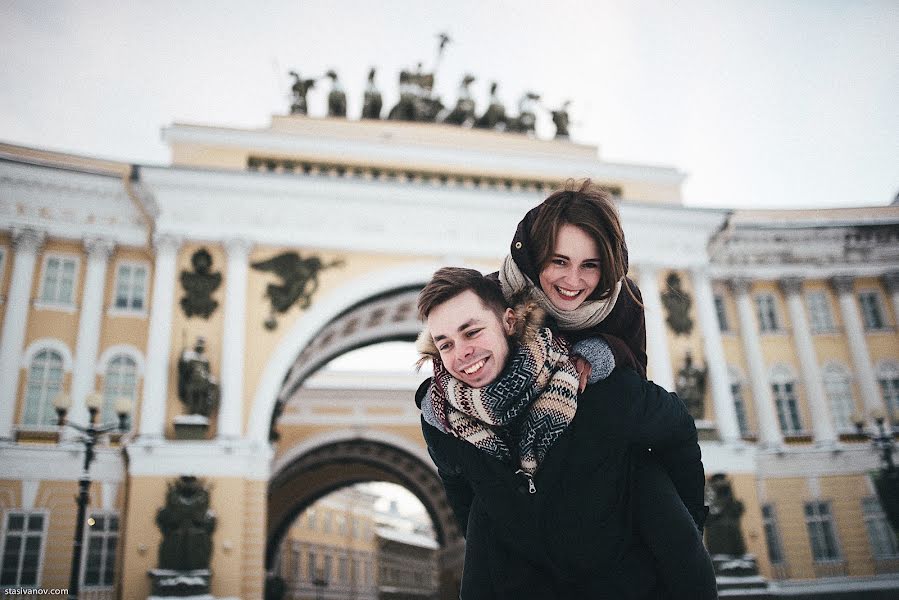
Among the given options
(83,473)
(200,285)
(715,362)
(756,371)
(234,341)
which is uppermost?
(200,285)

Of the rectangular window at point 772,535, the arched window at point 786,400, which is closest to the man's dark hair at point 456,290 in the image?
the rectangular window at point 772,535

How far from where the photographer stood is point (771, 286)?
879 inches

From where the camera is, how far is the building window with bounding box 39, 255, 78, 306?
1697cm

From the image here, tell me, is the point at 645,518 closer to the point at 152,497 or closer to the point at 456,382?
the point at 456,382

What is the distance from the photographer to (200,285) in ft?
54.5

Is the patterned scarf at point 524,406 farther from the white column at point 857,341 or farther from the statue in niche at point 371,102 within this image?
the white column at point 857,341

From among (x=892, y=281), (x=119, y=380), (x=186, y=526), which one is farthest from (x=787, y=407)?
(x=119, y=380)

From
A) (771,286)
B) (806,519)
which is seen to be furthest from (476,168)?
(806,519)

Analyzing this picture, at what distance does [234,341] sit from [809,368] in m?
16.5

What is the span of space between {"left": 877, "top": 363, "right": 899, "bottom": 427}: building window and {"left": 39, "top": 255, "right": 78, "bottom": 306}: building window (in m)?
22.7

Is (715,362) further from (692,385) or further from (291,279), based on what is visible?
(291,279)

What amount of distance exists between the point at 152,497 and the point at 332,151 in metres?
9.42

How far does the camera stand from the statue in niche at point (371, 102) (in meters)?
20.8

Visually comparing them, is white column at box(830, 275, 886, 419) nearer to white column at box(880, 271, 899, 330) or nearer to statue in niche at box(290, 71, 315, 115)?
white column at box(880, 271, 899, 330)
